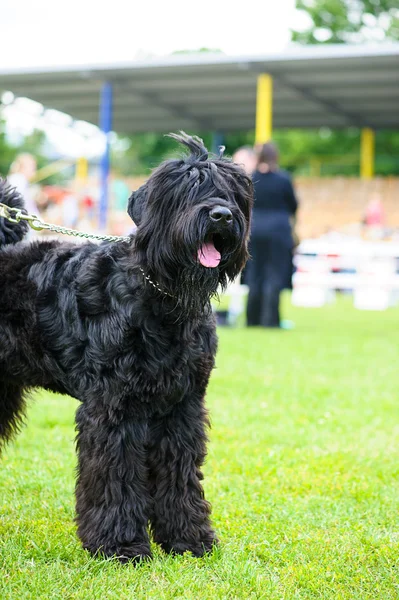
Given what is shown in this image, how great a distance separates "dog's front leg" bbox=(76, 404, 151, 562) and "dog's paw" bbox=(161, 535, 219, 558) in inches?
6.1

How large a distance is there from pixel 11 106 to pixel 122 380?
76.4 ft

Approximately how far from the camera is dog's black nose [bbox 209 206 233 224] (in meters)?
3.37

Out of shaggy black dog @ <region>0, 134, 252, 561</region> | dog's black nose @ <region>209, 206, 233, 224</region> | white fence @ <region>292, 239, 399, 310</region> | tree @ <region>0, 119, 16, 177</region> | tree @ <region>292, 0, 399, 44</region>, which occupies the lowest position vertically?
white fence @ <region>292, 239, 399, 310</region>

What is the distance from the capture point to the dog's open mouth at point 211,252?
3.43 meters

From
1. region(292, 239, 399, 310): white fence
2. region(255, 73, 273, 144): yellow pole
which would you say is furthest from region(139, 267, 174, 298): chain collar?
region(255, 73, 273, 144): yellow pole

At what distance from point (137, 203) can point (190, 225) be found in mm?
396

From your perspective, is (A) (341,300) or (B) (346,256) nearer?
(B) (346,256)

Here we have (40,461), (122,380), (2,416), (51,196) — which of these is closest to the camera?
(122,380)

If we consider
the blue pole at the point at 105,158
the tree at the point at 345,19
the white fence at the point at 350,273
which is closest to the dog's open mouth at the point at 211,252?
the white fence at the point at 350,273

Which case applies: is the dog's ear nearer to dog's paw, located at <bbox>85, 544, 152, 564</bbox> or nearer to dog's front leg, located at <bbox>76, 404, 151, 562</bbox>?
dog's front leg, located at <bbox>76, 404, 151, 562</bbox>

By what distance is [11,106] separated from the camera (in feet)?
82.2

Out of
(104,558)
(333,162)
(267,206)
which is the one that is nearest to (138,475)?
(104,558)

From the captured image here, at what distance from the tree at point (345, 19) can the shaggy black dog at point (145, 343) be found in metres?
37.3

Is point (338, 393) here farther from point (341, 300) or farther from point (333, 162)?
point (333, 162)
